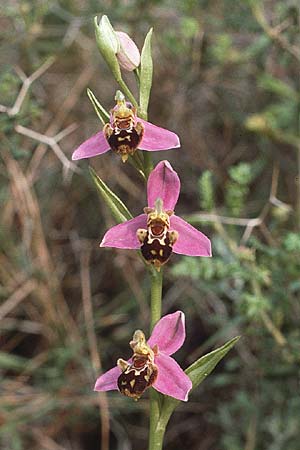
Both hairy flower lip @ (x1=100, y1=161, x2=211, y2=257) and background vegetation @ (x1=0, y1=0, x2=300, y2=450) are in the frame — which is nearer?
hairy flower lip @ (x1=100, y1=161, x2=211, y2=257)

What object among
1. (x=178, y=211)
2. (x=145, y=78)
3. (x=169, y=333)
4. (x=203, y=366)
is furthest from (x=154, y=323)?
(x=178, y=211)

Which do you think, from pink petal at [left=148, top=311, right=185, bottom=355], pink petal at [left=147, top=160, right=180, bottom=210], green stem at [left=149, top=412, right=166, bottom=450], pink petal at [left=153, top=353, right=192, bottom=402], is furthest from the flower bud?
green stem at [left=149, top=412, right=166, bottom=450]

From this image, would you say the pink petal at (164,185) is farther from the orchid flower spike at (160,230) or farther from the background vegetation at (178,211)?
the background vegetation at (178,211)

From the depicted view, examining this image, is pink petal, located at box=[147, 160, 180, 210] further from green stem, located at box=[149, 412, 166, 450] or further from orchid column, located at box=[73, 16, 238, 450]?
green stem, located at box=[149, 412, 166, 450]

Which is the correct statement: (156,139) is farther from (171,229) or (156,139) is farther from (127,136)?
(171,229)

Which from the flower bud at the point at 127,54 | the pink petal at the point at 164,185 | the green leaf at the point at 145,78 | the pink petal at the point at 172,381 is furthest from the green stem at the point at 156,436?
the flower bud at the point at 127,54

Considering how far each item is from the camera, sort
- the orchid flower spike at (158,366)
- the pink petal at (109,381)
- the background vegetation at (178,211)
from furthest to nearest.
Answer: the background vegetation at (178,211)
the pink petal at (109,381)
the orchid flower spike at (158,366)

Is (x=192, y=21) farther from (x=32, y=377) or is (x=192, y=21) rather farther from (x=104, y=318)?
(x=32, y=377)
